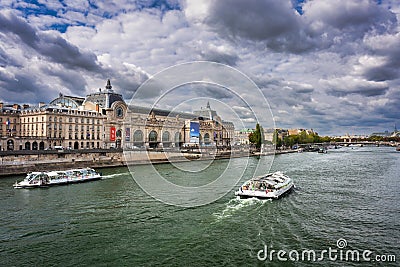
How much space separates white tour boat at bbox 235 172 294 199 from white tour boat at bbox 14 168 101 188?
53.2 feet

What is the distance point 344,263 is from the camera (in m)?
11.5

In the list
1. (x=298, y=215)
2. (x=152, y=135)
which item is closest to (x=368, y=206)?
(x=298, y=215)

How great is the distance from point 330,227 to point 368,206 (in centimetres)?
646

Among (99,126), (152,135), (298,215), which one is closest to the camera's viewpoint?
(298,215)

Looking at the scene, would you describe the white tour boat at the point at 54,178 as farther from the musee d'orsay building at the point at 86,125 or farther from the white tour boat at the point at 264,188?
the musee d'orsay building at the point at 86,125

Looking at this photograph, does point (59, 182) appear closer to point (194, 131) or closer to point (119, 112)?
point (119, 112)

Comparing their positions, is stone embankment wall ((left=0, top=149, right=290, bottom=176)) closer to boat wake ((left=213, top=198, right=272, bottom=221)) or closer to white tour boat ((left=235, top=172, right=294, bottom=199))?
white tour boat ((left=235, top=172, right=294, bottom=199))

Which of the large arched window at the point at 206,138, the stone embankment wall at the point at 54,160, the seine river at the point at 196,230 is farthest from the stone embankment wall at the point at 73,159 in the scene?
the large arched window at the point at 206,138

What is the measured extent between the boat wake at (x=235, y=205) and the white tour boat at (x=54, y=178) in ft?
54.0

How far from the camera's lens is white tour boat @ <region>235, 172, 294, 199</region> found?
22016 mm

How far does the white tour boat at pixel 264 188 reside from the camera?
22.0m

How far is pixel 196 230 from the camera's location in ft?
47.8

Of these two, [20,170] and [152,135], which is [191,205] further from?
[152,135]

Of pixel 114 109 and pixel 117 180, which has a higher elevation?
pixel 114 109
